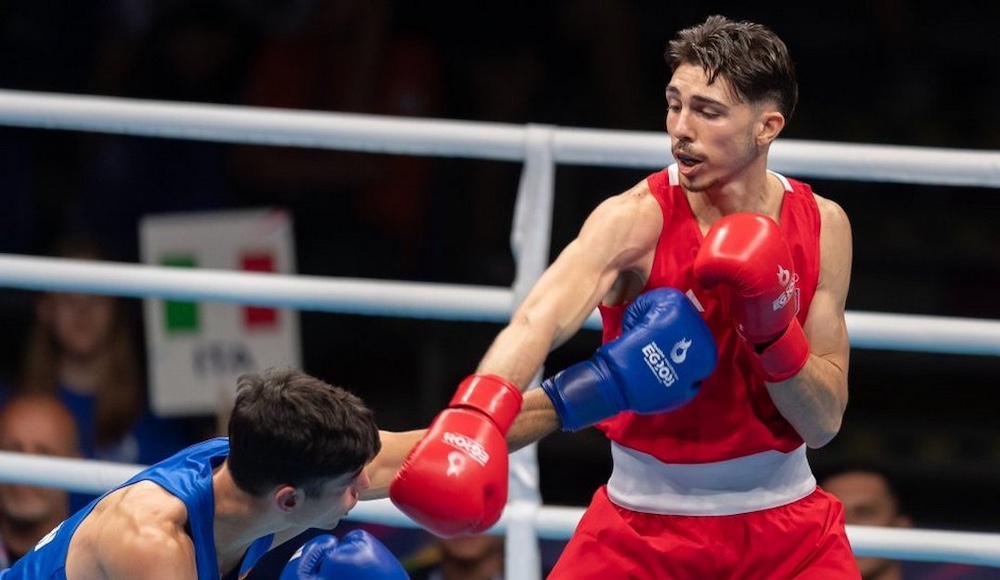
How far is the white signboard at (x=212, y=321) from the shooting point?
11.4ft

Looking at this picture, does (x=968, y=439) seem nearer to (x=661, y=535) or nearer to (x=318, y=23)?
(x=318, y=23)

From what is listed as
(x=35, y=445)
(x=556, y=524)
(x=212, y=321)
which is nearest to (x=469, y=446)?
(x=556, y=524)

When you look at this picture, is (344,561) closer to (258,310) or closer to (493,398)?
(493,398)

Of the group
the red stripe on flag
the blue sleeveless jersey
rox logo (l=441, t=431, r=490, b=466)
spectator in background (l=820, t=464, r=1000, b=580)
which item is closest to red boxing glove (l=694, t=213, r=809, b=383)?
rox logo (l=441, t=431, r=490, b=466)

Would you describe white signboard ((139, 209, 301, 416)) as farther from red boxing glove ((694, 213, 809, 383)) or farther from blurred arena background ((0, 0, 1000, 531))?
red boxing glove ((694, 213, 809, 383))

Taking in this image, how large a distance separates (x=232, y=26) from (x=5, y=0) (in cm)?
90

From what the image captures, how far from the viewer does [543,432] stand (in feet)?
7.63

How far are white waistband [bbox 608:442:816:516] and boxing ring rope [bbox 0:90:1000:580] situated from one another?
1.45 feet

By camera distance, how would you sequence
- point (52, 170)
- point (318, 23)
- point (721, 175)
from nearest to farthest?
point (721, 175) → point (318, 23) → point (52, 170)

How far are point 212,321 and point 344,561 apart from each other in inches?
57.0

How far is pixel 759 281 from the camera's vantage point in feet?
6.83

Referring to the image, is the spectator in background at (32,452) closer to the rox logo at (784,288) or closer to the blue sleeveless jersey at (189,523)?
the blue sleeveless jersey at (189,523)

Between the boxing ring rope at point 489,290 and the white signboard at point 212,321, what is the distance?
1.96 feet

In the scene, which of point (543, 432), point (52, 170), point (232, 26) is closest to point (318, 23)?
point (232, 26)
